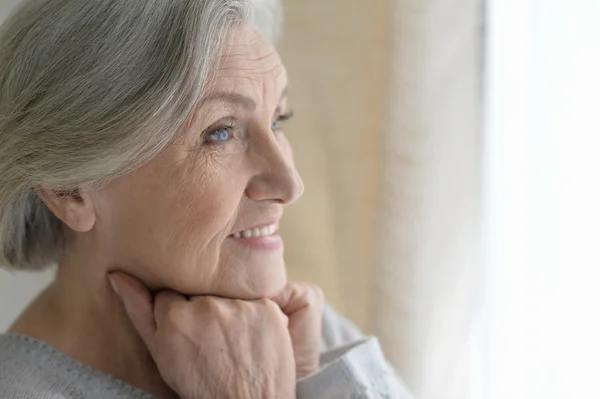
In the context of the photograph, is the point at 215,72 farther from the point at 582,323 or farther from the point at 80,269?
the point at 582,323

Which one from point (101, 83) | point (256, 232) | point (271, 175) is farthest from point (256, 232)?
point (101, 83)

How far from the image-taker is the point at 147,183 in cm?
112

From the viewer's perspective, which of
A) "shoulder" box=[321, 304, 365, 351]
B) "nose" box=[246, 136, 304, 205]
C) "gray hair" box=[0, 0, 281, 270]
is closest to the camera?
"gray hair" box=[0, 0, 281, 270]

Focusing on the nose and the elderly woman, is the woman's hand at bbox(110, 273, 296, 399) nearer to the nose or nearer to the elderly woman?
the elderly woman

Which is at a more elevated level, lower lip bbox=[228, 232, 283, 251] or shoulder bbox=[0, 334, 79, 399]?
lower lip bbox=[228, 232, 283, 251]

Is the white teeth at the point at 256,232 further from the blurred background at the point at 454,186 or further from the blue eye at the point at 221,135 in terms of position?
the blurred background at the point at 454,186

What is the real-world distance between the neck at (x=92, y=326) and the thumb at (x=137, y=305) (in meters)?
0.03

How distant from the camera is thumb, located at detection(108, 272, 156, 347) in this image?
1195mm

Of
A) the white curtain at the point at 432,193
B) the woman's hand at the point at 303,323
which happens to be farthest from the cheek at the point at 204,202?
the white curtain at the point at 432,193

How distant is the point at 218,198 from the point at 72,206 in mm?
230

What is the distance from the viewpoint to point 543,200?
1.14 m

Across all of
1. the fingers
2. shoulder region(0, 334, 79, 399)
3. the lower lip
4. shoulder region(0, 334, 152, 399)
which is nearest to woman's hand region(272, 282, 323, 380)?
the fingers

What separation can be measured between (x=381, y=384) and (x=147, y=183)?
51 cm

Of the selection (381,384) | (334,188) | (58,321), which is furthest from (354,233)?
(58,321)
